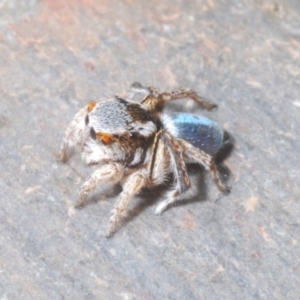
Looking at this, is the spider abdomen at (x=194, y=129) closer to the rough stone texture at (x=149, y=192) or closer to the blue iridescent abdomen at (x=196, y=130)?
the blue iridescent abdomen at (x=196, y=130)

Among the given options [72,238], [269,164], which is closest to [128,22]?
[269,164]

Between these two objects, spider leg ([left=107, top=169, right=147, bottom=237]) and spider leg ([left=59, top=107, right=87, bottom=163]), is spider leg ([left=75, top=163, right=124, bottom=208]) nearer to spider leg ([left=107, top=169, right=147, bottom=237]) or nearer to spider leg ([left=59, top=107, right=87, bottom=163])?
spider leg ([left=107, top=169, right=147, bottom=237])

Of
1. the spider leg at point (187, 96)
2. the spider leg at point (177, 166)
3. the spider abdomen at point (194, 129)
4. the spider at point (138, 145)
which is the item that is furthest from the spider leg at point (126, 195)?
→ the spider leg at point (187, 96)

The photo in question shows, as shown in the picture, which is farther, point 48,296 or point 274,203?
point 274,203

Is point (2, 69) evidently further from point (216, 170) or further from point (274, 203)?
point (274, 203)

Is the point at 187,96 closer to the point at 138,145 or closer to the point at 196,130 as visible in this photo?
the point at 196,130
